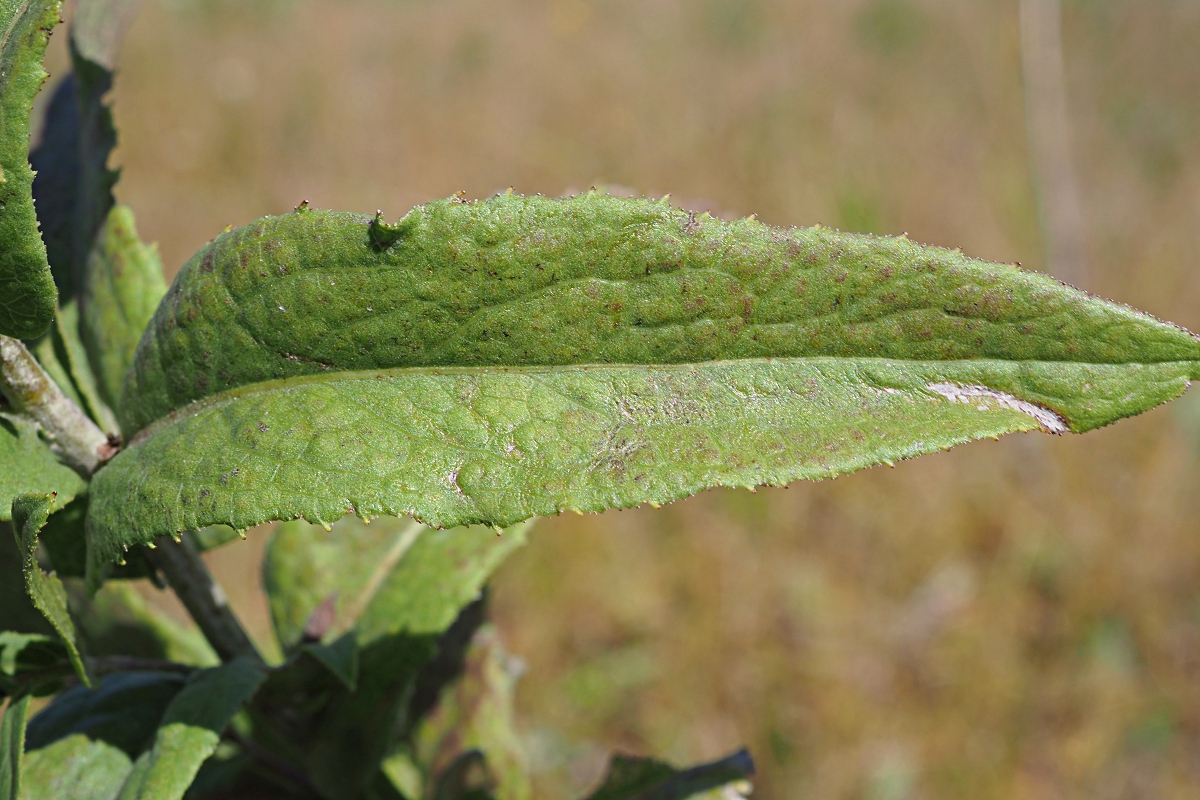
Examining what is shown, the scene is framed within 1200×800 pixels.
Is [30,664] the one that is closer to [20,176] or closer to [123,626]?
[123,626]

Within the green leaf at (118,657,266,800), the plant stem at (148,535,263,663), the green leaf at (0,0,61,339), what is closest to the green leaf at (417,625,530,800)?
the plant stem at (148,535,263,663)

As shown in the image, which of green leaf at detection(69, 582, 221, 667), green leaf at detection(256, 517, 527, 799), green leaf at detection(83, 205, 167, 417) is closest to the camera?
green leaf at detection(83, 205, 167, 417)

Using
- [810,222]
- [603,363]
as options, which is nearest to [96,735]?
[603,363]

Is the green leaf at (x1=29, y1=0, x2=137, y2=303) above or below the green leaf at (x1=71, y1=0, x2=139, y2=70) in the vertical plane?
below

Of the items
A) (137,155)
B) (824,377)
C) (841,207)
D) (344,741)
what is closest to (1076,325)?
(824,377)

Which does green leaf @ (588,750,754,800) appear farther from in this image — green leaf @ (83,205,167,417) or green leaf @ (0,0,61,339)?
green leaf @ (0,0,61,339)

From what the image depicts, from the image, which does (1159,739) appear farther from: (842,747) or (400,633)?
(400,633)
